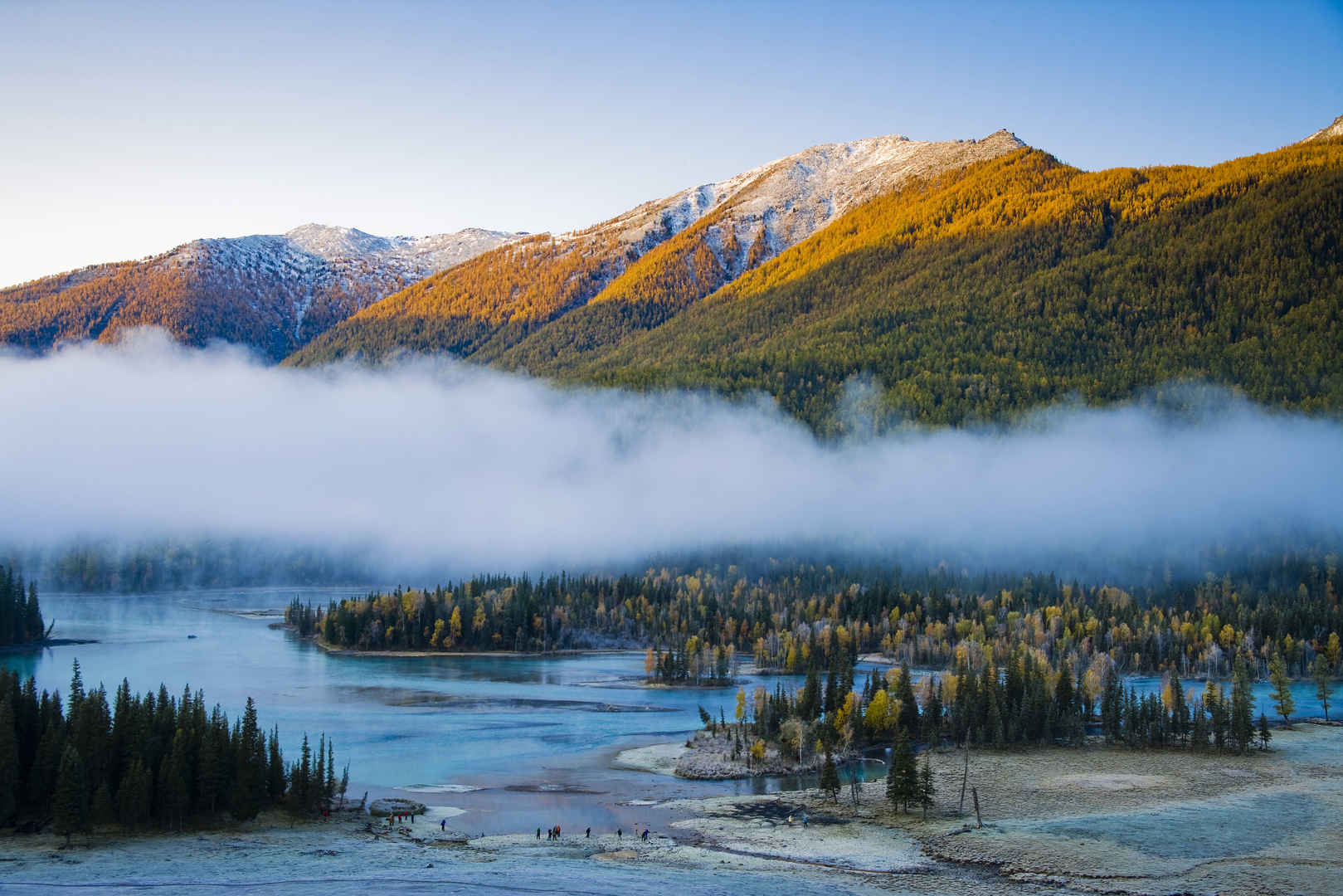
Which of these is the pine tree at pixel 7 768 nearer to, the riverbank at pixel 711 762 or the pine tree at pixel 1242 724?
the riverbank at pixel 711 762

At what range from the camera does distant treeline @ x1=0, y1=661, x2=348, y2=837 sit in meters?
82.1

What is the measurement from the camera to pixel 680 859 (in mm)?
79688

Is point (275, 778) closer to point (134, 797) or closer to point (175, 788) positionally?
point (175, 788)

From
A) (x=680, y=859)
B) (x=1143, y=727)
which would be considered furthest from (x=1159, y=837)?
(x=1143, y=727)

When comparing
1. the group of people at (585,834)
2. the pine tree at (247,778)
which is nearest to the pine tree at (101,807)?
the pine tree at (247,778)

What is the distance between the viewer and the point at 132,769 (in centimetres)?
8306

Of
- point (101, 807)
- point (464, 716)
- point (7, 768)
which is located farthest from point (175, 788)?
point (464, 716)

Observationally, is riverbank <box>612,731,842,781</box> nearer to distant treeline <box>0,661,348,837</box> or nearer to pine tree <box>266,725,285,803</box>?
distant treeline <box>0,661,348,837</box>

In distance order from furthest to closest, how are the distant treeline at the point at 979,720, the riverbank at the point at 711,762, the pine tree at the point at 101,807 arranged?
the distant treeline at the point at 979,720 < the riverbank at the point at 711,762 < the pine tree at the point at 101,807

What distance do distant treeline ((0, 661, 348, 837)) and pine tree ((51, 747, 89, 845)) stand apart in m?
0.05

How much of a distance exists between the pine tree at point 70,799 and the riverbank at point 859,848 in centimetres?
125

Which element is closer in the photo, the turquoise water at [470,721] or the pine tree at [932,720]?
the turquoise water at [470,721]

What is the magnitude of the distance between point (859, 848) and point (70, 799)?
51.7 m

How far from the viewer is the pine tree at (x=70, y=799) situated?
79.8m
